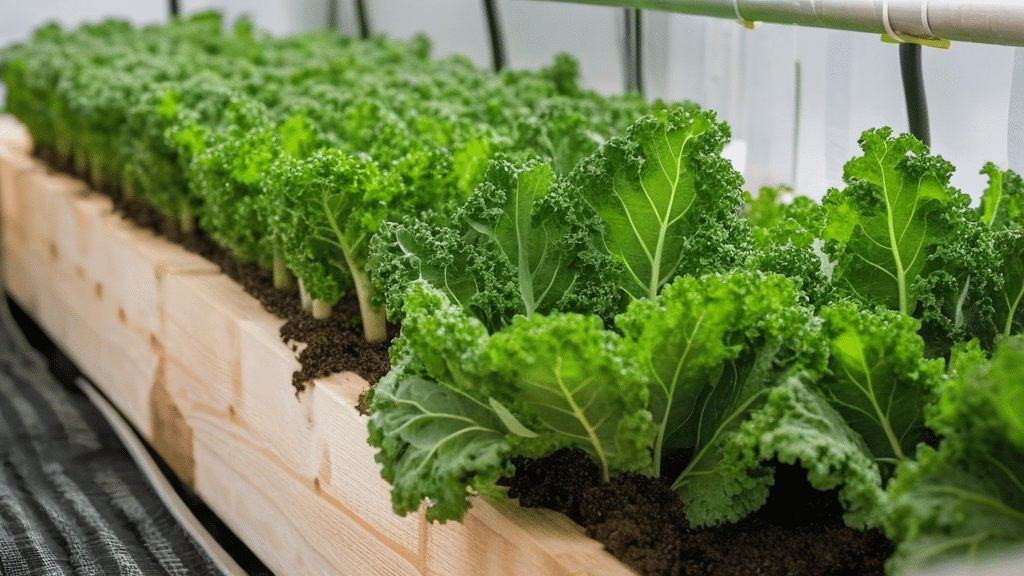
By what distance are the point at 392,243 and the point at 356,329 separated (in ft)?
1.75

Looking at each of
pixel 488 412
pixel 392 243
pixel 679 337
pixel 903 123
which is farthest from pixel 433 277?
pixel 903 123

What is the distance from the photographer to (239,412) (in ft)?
8.35

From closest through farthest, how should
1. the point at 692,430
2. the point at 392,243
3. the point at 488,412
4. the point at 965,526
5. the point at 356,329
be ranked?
the point at 965,526 < the point at 488,412 < the point at 692,430 < the point at 392,243 < the point at 356,329

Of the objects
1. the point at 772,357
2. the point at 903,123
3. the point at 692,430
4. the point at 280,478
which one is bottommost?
the point at 280,478

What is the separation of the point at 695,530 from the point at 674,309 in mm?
343

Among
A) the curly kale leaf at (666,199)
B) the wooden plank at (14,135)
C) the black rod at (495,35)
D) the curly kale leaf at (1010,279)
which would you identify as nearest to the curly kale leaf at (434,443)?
the curly kale leaf at (666,199)

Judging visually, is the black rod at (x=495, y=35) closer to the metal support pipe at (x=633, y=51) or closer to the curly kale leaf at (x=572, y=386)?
the metal support pipe at (x=633, y=51)

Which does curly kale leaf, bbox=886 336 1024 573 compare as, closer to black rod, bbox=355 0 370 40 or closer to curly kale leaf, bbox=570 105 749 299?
→ curly kale leaf, bbox=570 105 749 299

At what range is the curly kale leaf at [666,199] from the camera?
173cm

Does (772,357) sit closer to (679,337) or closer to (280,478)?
(679,337)

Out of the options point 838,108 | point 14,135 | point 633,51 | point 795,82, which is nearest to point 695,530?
point 838,108

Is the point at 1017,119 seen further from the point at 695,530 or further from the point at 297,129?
the point at 297,129

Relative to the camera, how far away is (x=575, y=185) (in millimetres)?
1797

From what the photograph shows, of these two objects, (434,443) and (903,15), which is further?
(903,15)
